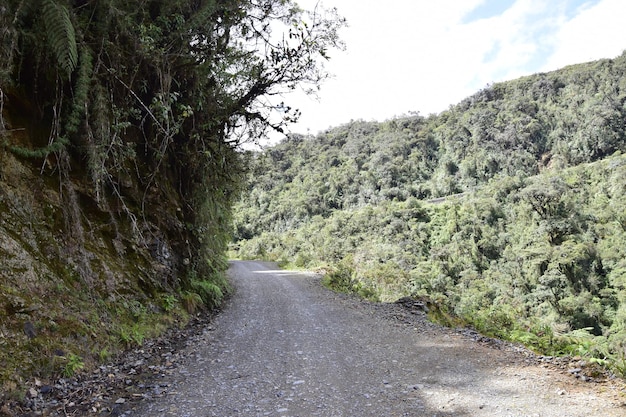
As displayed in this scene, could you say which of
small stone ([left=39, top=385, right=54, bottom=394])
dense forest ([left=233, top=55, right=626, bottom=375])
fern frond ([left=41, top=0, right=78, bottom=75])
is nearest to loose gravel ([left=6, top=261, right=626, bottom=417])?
small stone ([left=39, top=385, right=54, bottom=394])

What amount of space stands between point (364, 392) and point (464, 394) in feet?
3.44

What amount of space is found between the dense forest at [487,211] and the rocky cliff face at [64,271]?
5.47 meters

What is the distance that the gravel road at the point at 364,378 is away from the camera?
3500 millimetres

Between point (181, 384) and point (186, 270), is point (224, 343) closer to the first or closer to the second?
point (181, 384)

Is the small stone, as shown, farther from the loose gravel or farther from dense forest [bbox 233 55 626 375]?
dense forest [bbox 233 55 626 375]

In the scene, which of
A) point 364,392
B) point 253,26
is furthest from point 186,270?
point 253,26

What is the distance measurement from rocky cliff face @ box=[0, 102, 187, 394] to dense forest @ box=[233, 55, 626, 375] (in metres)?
5.47

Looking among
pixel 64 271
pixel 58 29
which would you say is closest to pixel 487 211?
pixel 64 271

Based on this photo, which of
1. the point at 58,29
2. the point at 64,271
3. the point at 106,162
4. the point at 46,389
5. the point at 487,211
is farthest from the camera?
the point at 487,211

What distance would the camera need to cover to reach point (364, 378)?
441 cm

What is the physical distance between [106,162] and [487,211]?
4314 centimetres

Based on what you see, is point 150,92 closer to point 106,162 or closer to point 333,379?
point 106,162

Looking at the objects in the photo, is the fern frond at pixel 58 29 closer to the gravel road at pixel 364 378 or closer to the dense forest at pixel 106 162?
the dense forest at pixel 106 162

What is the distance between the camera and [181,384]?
4.12 metres
